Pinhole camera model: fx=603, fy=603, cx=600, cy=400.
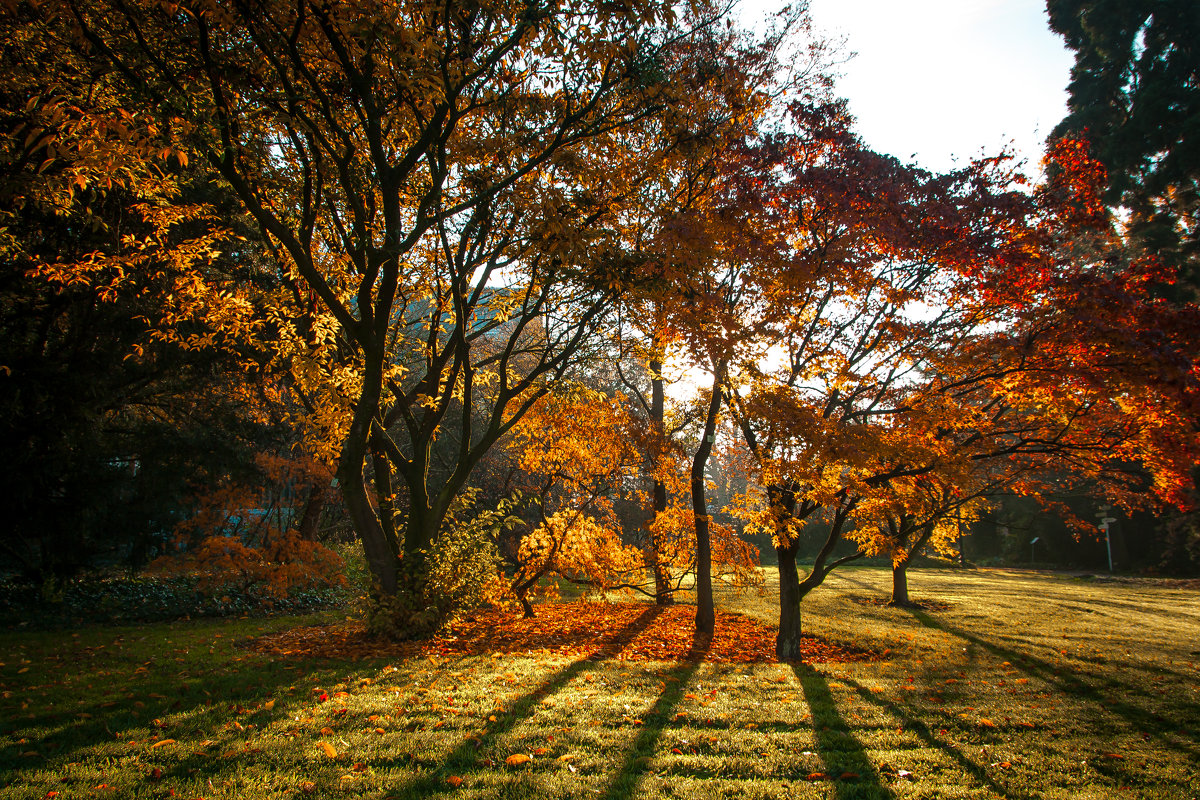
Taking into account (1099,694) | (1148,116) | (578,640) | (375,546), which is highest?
(1148,116)

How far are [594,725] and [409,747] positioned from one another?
1255mm

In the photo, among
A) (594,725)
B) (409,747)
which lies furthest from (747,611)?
(409,747)

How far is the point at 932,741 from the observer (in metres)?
4.17

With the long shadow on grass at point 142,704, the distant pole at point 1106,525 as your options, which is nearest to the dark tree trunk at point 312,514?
the long shadow on grass at point 142,704

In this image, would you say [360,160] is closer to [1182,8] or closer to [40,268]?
[40,268]

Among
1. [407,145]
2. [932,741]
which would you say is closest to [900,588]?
[932,741]

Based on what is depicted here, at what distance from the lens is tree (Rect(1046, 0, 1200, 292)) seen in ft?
54.2

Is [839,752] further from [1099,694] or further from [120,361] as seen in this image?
[120,361]

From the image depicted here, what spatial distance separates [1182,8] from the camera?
16797 mm

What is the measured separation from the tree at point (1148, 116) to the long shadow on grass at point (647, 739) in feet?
59.9

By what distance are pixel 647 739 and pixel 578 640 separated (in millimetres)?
5469

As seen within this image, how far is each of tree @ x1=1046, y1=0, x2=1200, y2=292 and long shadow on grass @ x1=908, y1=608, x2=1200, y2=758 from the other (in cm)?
1310

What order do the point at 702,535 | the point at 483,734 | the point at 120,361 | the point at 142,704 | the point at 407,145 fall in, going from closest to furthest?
the point at 483,734 → the point at 142,704 → the point at 407,145 → the point at 702,535 → the point at 120,361

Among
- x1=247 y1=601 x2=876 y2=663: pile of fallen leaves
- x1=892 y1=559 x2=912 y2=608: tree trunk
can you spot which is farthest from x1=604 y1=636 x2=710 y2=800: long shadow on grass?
x1=892 y1=559 x2=912 y2=608: tree trunk
